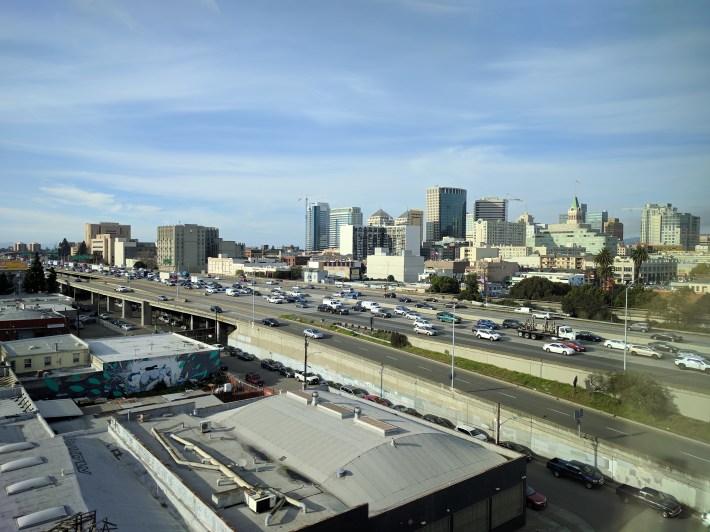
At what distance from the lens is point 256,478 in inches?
561

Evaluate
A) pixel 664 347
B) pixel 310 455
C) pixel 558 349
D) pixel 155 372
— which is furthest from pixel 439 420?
pixel 155 372

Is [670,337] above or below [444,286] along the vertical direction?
above

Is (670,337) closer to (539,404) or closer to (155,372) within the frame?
(539,404)

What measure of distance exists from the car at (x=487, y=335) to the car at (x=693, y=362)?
1266 cm

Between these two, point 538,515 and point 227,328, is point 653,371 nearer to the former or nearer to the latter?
point 538,515

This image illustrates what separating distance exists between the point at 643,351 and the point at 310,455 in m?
25.2

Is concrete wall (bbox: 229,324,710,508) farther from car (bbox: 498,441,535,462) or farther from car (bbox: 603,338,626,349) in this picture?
car (bbox: 603,338,626,349)

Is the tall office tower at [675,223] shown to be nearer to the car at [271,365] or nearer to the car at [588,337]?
the car at [588,337]

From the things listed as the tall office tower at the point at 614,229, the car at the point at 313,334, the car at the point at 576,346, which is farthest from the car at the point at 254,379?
the tall office tower at the point at 614,229

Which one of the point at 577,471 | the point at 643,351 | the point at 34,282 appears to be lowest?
the point at 577,471

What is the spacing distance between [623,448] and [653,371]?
384 inches

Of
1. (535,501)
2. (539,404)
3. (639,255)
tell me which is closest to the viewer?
(535,501)

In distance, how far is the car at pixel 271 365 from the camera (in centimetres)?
4009

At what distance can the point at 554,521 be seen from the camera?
661 inches
